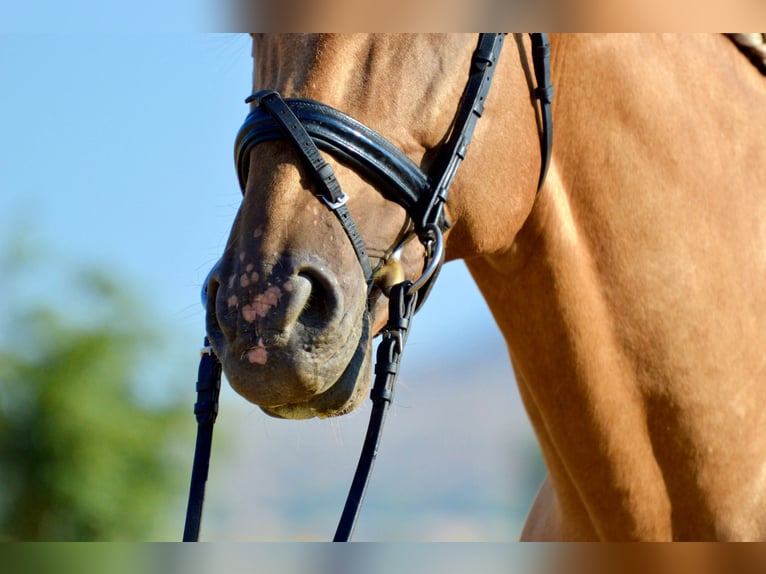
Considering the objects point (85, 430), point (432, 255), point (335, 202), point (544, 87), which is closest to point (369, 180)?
point (335, 202)

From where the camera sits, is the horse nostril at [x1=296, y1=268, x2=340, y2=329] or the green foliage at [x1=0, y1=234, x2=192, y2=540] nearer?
the horse nostril at [x1=296, y1=268, x2=340, y2=329]

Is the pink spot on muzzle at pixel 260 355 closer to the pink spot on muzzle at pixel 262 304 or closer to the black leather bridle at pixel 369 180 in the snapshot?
the pink spot on muzzle at pixel 262 304

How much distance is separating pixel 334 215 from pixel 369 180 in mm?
154

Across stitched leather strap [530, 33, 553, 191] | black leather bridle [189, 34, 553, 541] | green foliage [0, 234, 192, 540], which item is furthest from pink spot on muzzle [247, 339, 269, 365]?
green foliage [0, 234, 192, 540]

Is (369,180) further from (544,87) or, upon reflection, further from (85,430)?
(85,430)

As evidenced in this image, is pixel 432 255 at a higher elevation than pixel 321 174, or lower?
lower

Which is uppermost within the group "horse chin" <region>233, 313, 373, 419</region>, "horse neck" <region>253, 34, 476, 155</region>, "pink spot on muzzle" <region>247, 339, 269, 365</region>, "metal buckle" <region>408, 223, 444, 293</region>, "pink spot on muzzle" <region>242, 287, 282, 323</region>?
"horse neck" <region>253, 34, 476, 155</region>

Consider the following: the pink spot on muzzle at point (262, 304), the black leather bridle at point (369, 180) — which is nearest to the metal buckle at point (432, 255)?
the black leather bridle at point (369, 180)

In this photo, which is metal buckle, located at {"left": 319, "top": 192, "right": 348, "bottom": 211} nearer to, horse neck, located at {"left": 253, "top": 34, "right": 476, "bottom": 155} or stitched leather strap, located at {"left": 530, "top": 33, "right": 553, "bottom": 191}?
horse neck, located at {"left": 253, "top": 34, "right": 476, "bottom": 155}

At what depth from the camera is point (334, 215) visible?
6.63 ft

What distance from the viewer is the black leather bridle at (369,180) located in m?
2.02

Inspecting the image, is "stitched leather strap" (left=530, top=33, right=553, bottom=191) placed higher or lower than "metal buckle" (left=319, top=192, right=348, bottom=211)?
higher

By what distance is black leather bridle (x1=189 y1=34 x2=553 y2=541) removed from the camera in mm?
2020
